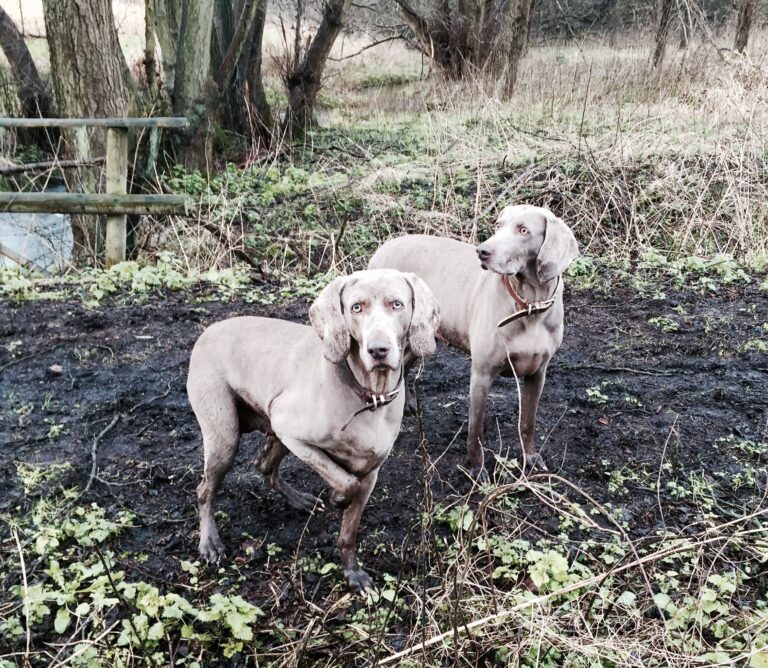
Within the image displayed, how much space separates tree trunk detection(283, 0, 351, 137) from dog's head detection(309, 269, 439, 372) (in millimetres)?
7716

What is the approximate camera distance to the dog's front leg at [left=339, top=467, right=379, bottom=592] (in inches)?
115

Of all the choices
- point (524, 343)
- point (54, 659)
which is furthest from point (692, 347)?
point (54, 659)

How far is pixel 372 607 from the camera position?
2857mm

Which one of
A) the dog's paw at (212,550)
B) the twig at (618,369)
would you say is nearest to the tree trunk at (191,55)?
the twig at (618,369)

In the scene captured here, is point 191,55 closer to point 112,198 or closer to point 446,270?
point 112,198

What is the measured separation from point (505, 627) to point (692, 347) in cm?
313

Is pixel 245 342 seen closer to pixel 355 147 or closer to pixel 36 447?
pixel 36 447

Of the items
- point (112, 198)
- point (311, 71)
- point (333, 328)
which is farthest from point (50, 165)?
point (333, 328)

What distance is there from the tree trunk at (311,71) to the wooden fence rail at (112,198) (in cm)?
366

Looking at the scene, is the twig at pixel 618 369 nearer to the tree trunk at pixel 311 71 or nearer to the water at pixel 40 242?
the water at pixel 40 242

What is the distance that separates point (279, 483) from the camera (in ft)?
11.3

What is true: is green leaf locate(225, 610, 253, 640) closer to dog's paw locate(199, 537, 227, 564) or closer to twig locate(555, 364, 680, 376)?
dog's paw locate(199, 537, 227, 564)

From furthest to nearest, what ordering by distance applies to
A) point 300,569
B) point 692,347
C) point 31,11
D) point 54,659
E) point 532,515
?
point 31,11 → point 692,347 → point 532,515 → point 300,569 → point 54,659

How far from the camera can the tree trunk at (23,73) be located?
33.2ft
